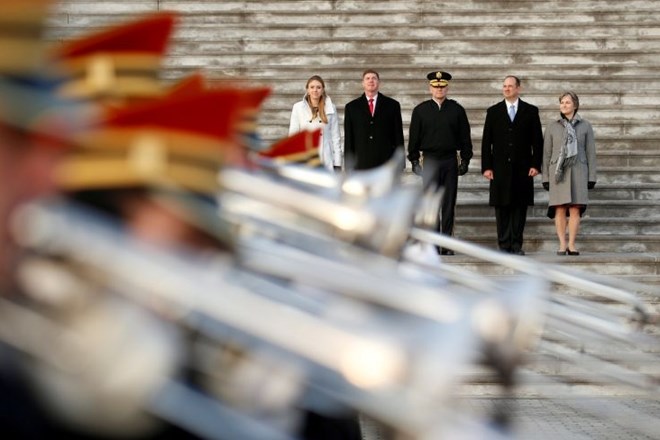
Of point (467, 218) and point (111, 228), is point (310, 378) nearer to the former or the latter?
point (111, 228)

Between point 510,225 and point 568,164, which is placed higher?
point 568,164

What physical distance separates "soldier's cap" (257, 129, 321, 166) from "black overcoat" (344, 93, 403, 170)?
8935 mm

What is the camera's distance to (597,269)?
12023 millimetres

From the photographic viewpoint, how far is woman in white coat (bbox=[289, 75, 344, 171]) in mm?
11172

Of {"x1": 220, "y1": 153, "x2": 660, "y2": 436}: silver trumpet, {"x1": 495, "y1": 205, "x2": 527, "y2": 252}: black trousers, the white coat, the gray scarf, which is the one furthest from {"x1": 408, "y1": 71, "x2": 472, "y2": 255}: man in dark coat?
{"x1": 220, "y1": 153, "x2": 660, "y2": 436}: silver trumpet

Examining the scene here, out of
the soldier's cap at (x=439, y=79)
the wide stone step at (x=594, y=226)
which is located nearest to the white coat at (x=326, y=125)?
the soldier's cap at (x=439, y=79)

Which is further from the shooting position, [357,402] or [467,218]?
[467,218]

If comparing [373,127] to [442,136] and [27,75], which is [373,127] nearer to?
[442,136]

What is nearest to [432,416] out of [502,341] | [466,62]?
[502,341]

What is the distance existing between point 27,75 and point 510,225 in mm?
11226

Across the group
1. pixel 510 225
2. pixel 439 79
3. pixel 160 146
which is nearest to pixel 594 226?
pixel 510 225

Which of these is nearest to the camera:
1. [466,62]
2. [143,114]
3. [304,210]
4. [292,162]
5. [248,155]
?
[143,114]

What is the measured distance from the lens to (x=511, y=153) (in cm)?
1320

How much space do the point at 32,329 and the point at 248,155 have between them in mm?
1458
